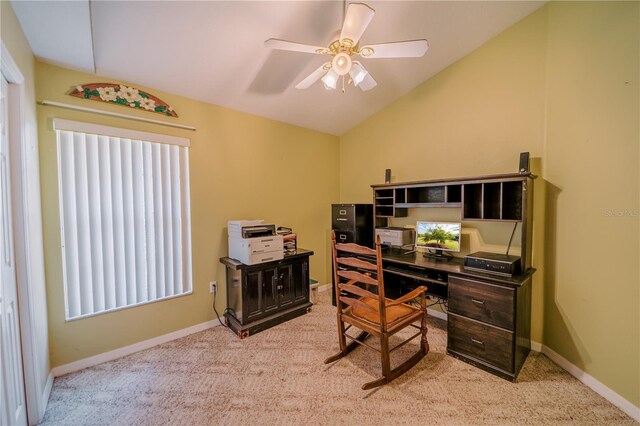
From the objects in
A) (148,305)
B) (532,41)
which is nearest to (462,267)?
(532,41)

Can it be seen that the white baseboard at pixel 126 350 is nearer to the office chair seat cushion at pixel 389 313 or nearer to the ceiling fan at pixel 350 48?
the office chair seat cushion at pixel 389 313

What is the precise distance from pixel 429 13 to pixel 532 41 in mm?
997

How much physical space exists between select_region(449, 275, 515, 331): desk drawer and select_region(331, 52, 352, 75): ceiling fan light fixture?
73.0 inches

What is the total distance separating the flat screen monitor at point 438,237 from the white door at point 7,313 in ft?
10.1

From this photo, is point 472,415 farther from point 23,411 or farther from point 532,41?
point 532,41

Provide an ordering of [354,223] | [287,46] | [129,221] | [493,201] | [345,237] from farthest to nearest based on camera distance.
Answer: [345,237]
[354,223]
[493,201]
[129,221]
[287,46]

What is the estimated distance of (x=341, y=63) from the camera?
167 centimetres

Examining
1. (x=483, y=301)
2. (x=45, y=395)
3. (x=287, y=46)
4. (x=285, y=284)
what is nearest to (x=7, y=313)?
(x=45, y=395)

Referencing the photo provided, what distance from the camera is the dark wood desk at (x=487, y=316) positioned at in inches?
73.4

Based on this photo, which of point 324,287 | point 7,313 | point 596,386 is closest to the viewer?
point 7,313

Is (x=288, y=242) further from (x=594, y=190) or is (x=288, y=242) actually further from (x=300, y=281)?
A: (x=594, y=190)

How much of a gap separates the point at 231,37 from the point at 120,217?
177 cm

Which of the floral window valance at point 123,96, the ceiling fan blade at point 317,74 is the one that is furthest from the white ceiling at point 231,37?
the ceiling fan blade at point 317,74

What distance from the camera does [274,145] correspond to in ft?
10.7
